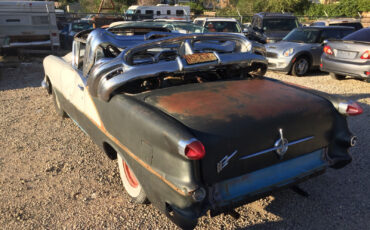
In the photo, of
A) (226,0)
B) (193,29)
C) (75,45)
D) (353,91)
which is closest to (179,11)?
(193,29)

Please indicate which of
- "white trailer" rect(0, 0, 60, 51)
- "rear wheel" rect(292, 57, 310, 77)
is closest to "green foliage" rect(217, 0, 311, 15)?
"white trailer" rect(0, 0, 60, 51)

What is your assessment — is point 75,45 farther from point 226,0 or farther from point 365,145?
point 226,0

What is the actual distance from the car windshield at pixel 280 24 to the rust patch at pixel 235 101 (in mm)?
10601

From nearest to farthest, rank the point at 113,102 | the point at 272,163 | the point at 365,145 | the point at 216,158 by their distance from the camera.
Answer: the point at 216,158 → the point at 272,163 → the point at 113,102 → the point at 365,145

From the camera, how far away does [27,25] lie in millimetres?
12570

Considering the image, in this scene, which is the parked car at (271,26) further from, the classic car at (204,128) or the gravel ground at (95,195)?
the classic car at (204,128)

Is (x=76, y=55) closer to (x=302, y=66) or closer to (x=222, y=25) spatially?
(x=302, y=66)

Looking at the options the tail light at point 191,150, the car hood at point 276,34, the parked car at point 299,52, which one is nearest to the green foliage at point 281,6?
the car hood at point 276,34

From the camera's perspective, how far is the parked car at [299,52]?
29.6 ft

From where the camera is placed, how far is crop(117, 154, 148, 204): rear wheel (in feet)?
9.86

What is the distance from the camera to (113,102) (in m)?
2.93

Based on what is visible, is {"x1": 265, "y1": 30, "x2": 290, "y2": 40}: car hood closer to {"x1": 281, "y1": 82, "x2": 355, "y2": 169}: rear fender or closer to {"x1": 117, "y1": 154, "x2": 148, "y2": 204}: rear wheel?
{"x1": 281, "y1": 82, "x2": 355, "y2": 169}: rear fender

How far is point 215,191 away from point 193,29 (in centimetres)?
824

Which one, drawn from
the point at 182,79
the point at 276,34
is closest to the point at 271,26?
the point at 276,34
